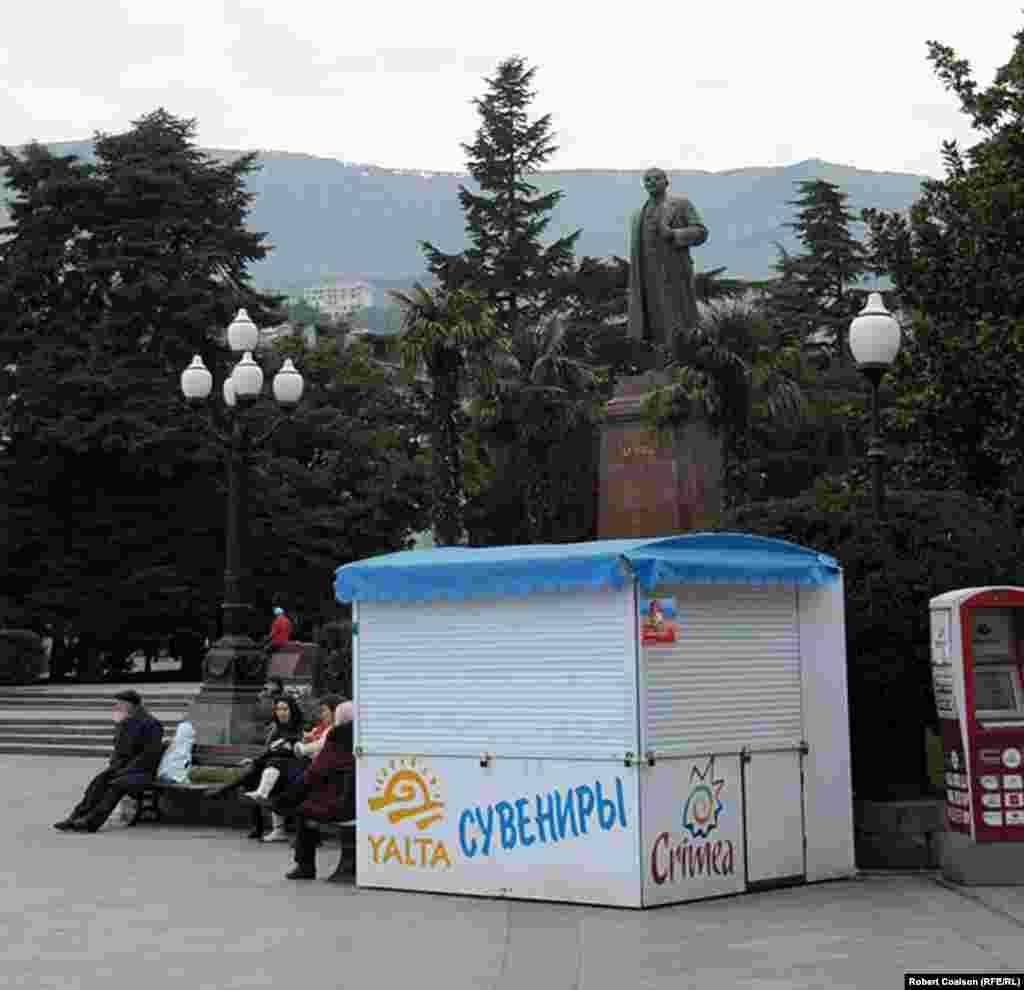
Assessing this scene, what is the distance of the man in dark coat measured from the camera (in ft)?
57.6

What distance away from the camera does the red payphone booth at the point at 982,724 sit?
1164 cm

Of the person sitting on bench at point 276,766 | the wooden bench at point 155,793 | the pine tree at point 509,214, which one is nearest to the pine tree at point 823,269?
the pine tree at point 509,214

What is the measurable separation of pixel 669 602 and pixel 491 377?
2766 centimetres

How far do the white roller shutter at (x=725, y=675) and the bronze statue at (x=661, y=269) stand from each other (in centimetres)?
1119

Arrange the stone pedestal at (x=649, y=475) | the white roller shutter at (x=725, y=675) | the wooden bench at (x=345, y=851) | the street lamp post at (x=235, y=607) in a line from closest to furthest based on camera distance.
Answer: the white roller shutter at (x=725, y=675), the wooden bench at (x=345, y=851), the stone pedestal at (x=649, y=475), the street lamp post at (x=235, y=607)

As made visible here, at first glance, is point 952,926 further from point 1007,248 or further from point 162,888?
point 1007,248

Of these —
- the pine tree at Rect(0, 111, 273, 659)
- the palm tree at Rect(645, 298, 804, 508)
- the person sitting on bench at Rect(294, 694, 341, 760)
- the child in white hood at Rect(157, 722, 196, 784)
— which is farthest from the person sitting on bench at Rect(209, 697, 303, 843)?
the pine tree at Rect(0, 111, 273, 659)

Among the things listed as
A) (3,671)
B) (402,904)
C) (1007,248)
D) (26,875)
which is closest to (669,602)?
(402,904)

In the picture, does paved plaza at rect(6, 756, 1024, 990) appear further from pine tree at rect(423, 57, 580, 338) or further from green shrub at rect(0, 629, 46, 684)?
pine tree at rect(423, 57, 580, 338)

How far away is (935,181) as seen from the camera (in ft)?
84.9

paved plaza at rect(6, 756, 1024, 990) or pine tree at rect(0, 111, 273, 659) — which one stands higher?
pine tree at rect(0, 111, 273, 659)

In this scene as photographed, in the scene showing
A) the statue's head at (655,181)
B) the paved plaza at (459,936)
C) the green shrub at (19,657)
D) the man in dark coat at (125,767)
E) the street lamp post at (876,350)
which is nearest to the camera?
the paved plaza at (459,936)

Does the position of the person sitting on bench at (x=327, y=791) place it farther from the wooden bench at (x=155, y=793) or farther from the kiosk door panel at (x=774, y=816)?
the wooden bench at (x=155, y=793)

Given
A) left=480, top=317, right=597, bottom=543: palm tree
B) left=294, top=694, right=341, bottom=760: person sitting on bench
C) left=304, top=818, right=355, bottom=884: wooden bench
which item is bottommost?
left=304, top=818, right=355, bottom=884: wooden bench
